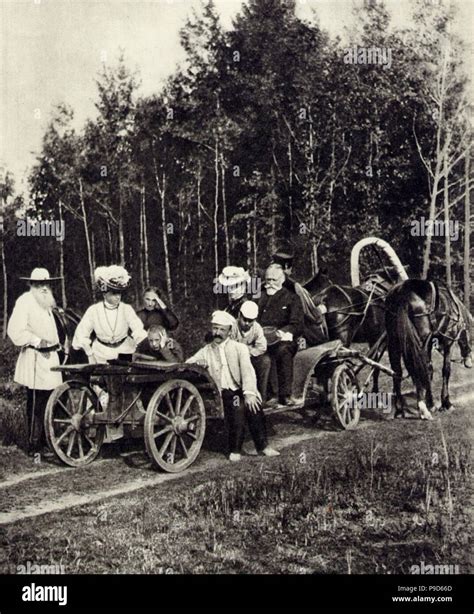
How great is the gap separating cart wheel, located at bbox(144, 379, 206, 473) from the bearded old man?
1.42 meters

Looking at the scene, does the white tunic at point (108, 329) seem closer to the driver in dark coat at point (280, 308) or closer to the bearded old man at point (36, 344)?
the bearded old man at point (36, 344)

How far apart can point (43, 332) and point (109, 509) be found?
8.67 ft

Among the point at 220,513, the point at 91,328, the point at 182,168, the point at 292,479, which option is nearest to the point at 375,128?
the point at 182,168

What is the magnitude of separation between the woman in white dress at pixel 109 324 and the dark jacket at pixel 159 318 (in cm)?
106

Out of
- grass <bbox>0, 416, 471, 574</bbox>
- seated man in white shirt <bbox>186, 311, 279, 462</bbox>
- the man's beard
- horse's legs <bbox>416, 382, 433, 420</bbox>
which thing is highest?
the man's beard

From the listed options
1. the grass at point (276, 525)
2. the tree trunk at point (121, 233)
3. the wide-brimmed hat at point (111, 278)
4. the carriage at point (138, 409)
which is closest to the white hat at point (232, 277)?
the wide-brimmed hat at point (111, 278)

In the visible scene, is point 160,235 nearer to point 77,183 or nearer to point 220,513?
point 77,183

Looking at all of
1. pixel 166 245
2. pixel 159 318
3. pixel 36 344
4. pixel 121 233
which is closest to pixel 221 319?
pixel 159 318

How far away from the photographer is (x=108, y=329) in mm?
7098

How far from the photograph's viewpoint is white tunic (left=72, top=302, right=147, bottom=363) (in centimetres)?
701

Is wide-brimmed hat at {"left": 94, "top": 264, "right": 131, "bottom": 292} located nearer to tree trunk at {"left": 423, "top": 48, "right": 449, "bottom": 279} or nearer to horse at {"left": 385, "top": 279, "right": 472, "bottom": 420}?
horse at {"left": 385, "top": 279, "right": 472, "bottom": 420}

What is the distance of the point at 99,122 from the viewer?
11.5 metres

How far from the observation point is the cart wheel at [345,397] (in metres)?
8.11

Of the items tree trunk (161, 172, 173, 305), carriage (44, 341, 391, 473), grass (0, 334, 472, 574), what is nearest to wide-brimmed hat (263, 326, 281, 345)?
carriage (44, 341, 391, 473)
